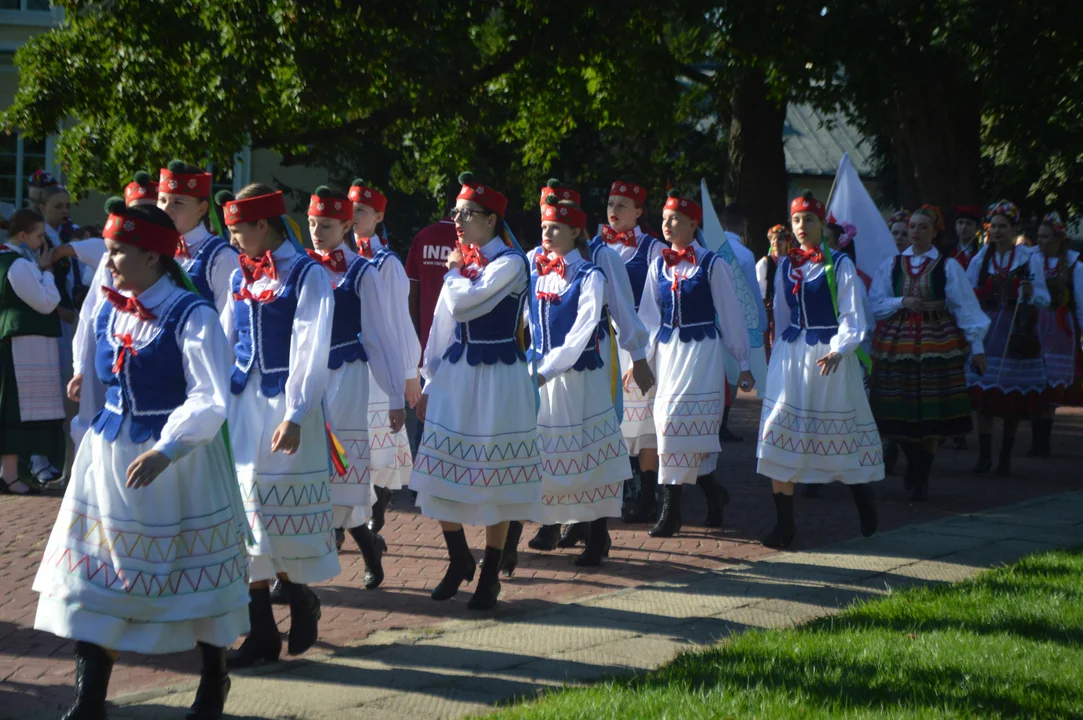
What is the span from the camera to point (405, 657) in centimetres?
579

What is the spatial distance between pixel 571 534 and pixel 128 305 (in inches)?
167

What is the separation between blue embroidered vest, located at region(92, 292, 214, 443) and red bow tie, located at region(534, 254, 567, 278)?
323cm

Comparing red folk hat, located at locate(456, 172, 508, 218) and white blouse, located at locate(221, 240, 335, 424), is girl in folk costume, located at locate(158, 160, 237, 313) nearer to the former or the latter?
white blouse, located at locate(221, 240, 335, 424)

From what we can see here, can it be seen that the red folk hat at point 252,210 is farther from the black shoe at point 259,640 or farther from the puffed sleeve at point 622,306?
the puffed sleeve at point 622,306

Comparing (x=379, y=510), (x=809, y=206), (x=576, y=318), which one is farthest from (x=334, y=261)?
(x=809, y=206)

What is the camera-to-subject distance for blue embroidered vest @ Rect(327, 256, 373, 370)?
7.16m

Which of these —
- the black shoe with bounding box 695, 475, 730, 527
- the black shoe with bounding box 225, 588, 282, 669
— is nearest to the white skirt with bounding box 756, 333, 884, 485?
the black shoe with bounding box 695, 475, 730, 527

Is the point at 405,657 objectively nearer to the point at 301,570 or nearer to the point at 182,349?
the point at 301,570

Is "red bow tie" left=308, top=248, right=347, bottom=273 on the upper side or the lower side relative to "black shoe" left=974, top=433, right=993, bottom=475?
upper

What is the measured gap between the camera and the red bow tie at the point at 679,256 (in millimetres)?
8984

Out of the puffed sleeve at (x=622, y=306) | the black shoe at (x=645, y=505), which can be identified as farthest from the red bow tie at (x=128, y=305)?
the black shoe at (x=645, y=505)

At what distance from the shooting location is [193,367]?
4715 mm

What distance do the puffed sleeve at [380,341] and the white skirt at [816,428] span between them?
2.65m

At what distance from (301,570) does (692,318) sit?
13.1 feet
